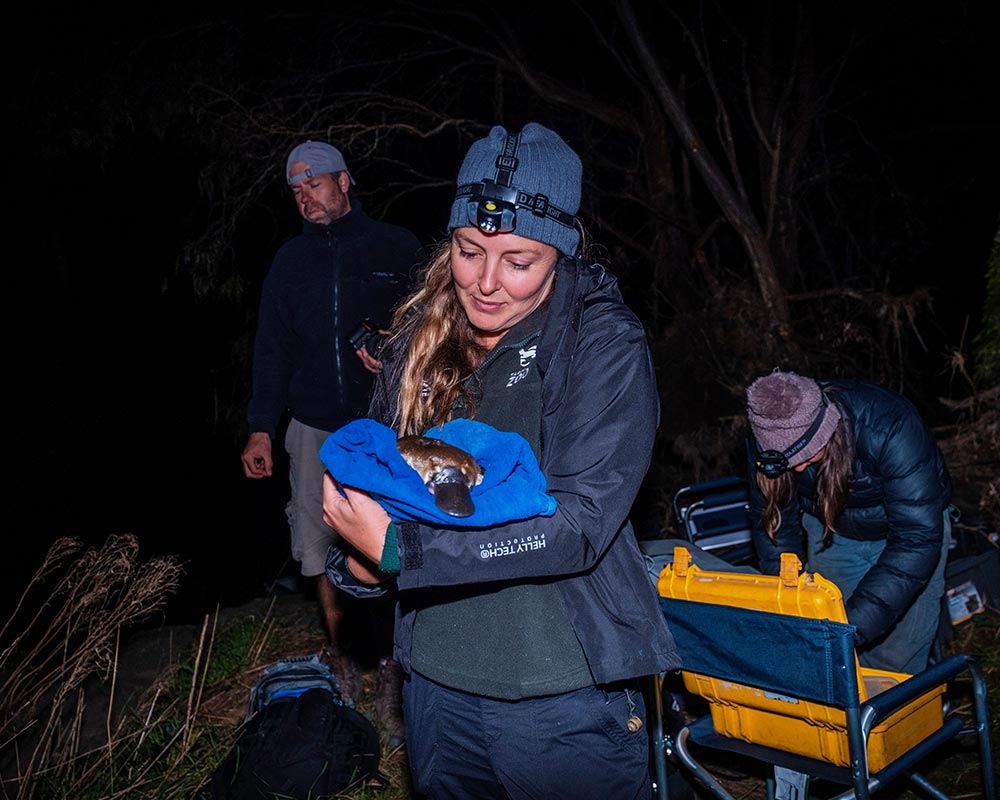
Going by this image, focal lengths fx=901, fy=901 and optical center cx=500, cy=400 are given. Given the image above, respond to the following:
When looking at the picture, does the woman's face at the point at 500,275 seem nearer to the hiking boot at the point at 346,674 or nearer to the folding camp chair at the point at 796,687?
the folding camp chair at the point at 796,687

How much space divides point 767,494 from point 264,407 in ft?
8.45

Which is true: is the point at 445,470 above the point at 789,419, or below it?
above

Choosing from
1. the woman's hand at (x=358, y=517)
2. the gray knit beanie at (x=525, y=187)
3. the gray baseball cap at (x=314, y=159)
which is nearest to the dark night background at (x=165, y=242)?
the gray baseball cap at (x=314, y=159)

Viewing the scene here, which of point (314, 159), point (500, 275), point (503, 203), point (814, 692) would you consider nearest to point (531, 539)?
point (500, 275)

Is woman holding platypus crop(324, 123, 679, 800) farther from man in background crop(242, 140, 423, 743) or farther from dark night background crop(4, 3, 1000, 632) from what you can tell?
dark night background crop(4, 3, 1000, 632)

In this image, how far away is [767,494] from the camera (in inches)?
154

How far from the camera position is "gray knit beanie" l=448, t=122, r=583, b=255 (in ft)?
6.37

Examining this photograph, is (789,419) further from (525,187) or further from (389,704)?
(389,704)

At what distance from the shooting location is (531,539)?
158 cm

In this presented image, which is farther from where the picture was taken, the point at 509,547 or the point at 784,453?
the point at 784,453

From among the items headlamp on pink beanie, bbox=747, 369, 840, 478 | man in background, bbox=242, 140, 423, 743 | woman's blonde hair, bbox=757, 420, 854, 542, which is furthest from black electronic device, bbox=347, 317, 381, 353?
woman's blonde hair, bbox=757, 420, 854, 542

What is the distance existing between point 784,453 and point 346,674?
8.43ft

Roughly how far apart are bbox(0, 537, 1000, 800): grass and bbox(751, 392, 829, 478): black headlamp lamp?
4.70ft

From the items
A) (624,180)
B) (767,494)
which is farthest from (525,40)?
(767,494)
